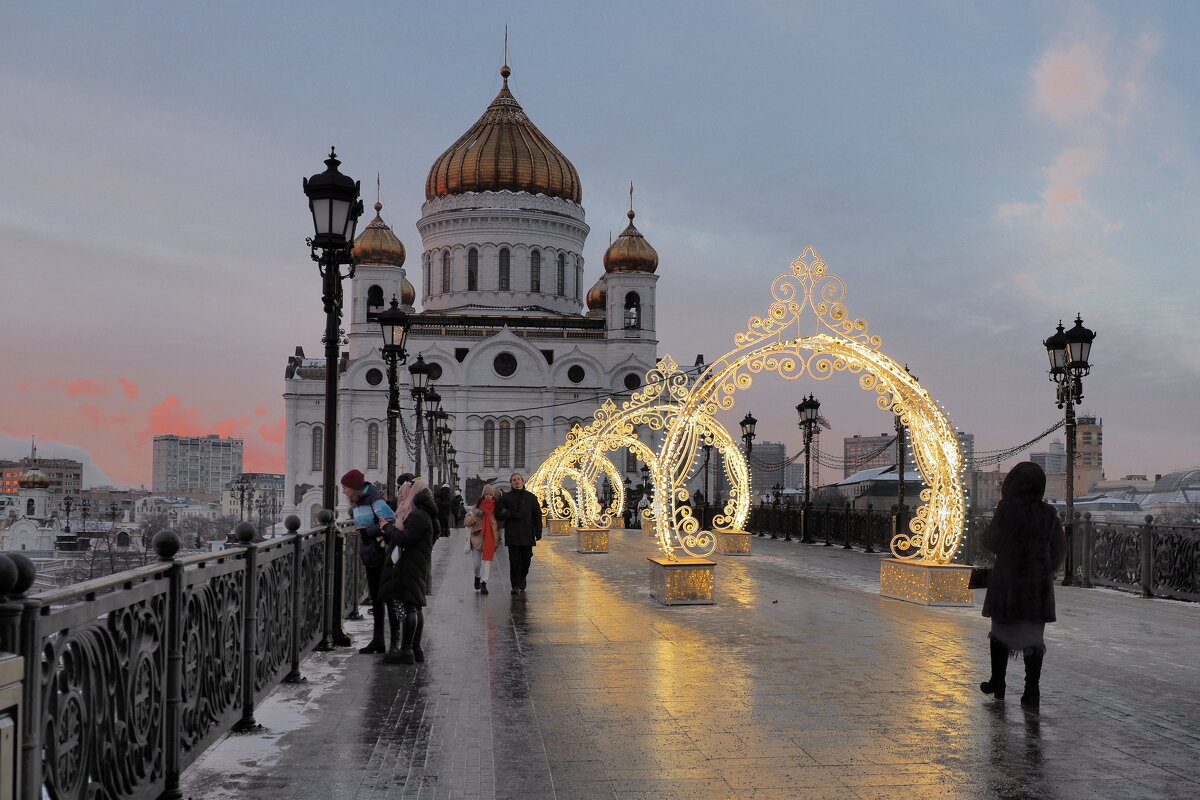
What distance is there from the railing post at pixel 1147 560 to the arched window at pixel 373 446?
2255 inches

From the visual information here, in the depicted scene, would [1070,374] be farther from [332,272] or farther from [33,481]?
[33,481]


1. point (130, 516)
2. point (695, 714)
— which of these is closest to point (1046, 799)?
point (695, 714)

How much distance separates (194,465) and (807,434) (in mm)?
100279

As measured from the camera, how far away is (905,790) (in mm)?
5070

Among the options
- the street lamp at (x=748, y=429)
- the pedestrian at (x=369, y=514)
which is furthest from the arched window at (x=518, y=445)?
the pedestrian at (x=369, y=514)

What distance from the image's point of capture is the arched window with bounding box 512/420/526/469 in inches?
2680

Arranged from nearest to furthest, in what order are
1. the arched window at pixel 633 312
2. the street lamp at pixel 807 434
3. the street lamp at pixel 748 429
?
the street lamp at pixel 807 434, the street lamp at pixel 748 429, the arched window at pixel 633 312

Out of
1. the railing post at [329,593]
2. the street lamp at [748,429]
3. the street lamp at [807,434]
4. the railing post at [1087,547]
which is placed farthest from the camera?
the street lamp at [748,429]

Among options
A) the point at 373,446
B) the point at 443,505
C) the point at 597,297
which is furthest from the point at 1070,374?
the point at 597,297

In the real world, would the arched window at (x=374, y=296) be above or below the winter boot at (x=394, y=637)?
above

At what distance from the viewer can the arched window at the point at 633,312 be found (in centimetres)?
7006

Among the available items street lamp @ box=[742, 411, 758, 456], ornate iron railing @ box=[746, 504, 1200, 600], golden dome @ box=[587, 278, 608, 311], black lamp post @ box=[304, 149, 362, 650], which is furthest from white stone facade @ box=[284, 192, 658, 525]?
black lamp post @ box=[304, 149, 362, 650]

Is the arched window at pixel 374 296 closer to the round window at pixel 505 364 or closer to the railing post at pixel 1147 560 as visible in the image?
the round window at pixel 505 364

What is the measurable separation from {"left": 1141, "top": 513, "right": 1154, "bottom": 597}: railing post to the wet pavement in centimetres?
263
